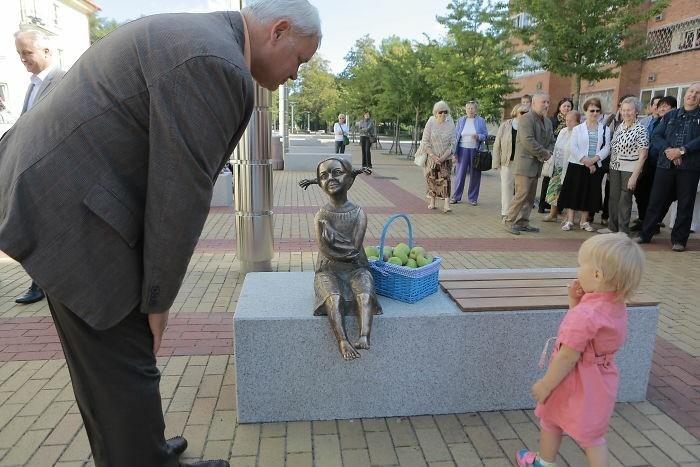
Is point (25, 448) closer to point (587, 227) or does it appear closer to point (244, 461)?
point (244, 461)

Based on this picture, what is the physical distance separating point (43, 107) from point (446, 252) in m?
5.69

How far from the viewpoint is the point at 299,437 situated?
112 inches

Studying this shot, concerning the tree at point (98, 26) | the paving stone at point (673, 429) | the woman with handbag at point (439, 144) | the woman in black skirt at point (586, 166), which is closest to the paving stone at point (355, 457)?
the paving stone at point (673, 429)

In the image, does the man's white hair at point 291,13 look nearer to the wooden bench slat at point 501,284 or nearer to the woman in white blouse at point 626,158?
the wooden bench slat at point 501,284

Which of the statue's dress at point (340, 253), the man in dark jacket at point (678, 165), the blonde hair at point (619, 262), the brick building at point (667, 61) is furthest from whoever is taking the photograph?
the brick building at point (667, 61)

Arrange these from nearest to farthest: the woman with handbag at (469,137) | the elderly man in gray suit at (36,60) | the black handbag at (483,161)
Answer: the elderly man in gray suit at (36,60) → the black handbag at (483,161) → the woman with handbag at (469,137)

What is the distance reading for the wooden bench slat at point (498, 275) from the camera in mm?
3609

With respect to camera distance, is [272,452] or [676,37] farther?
[676,37]

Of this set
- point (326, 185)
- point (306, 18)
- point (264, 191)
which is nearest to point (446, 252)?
point (264, 191)

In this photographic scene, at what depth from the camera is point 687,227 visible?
7.29 meters

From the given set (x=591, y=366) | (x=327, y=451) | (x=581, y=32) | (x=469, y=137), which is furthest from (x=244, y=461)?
(x=581, y=32)

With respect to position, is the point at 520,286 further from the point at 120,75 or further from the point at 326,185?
the point at 120,75

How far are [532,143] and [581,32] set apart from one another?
8272mm

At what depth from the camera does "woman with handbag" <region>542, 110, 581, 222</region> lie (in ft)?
27.7
